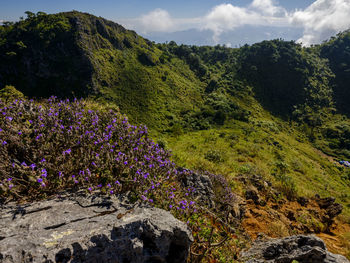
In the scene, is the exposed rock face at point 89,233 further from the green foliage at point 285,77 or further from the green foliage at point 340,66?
the green foliage at point 340,66

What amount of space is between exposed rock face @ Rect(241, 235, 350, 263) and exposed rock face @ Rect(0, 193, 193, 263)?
265 centimetres

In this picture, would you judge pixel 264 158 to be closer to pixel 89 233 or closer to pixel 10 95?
pixel 10 95

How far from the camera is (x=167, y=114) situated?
49.1 meters

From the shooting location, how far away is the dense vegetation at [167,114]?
4.25 m

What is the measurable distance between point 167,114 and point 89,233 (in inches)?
1832

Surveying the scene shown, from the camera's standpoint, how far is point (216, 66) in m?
91.2

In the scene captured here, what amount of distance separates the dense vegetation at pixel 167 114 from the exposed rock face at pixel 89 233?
0.39m

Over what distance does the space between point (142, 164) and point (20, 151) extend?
250 centimetres

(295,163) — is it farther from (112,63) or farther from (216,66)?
(216,66)

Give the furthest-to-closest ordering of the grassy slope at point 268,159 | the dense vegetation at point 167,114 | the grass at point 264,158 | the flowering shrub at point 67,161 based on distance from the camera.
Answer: the grass at point 264,158 → the grassy slope at point 268,159 → the dense vegetation at point 167,114 → the flowering shrub at point 67,161

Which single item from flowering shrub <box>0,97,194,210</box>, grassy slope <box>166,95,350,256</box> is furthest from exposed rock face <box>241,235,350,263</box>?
flowering shrub <box>0,97,194,210</box>

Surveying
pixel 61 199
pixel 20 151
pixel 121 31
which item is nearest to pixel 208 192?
pixel 61 199

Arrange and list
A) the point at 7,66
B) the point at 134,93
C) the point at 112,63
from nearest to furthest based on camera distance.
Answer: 1. the point at 7,66
2. the point at 134,93
3. the point at 112,63

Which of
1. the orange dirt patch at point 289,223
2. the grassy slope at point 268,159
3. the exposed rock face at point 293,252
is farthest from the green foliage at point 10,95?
the orange dirt patch at point 289,223
